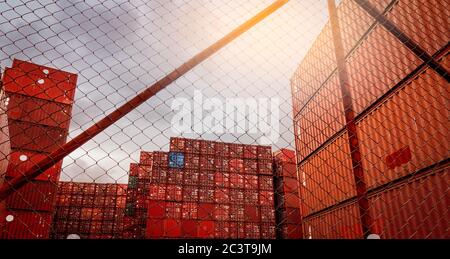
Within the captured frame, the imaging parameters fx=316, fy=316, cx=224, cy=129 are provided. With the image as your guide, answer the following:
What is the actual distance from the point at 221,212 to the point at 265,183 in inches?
190

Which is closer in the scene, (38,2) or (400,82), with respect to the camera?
(38,2)

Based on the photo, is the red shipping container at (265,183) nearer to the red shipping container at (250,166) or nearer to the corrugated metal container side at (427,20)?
the red shipping container at (250,166)

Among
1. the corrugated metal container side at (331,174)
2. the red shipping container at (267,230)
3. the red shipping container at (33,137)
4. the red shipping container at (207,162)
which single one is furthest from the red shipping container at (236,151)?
the red shipping container at (33,137)

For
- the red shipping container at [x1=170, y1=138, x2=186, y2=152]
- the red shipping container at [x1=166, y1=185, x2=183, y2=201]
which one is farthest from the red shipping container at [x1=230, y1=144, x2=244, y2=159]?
the red shipping container at [x1=166, y1=185, x2=183, y2=201]

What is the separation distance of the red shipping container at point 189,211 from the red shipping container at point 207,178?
5.99ft

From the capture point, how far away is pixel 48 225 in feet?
52.2

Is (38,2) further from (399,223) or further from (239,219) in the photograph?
(239,219)

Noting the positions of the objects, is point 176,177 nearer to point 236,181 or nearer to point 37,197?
point 236,181

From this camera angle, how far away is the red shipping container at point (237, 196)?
81.0 ft

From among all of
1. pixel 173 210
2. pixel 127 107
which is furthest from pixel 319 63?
pixel 173 210
